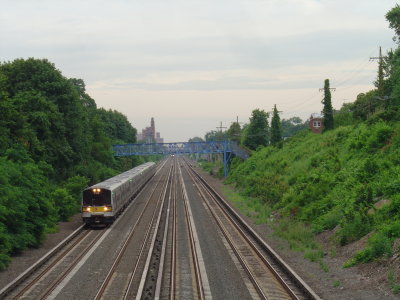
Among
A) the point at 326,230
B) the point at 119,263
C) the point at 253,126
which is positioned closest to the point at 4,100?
the point at 119,263

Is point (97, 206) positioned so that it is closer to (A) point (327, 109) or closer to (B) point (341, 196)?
(B) point (341, 196)

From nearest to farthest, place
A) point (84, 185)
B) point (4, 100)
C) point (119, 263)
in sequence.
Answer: point (119, 263), point (4, 100), point (84, 185)

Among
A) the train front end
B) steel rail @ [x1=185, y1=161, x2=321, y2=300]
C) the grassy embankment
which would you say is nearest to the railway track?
steel rail @ [x1=185, y1=161, x2=321, y2=300]

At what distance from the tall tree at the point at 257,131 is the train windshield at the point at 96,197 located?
5427 cm

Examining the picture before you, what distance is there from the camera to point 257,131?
274 ft

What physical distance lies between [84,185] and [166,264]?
22606mm

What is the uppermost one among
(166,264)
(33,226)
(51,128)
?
(51,128)

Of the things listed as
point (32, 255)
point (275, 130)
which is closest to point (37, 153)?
point (32, 255)

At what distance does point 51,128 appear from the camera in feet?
135

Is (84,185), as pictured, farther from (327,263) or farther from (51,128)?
(327,263)

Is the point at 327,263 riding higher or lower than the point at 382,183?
lower

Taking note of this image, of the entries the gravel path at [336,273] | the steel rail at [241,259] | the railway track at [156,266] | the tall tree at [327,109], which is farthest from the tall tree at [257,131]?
the gravel path at [336,273]

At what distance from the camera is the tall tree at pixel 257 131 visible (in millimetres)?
82562

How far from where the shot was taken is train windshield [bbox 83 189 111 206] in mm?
30375
